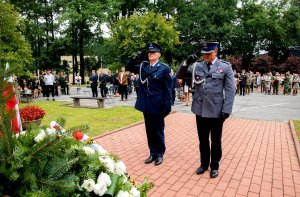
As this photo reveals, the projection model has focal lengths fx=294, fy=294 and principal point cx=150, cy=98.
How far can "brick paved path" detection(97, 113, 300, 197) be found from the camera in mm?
4145

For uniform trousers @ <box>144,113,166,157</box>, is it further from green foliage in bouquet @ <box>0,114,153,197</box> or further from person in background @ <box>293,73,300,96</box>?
person in background @ <box>293,73,300,96</box>

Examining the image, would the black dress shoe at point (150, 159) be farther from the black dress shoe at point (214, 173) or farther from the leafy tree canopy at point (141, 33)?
the leafy tree canopy at point (141, 33)

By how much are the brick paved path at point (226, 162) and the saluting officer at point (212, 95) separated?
0.40 m

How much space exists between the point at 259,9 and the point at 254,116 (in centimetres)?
3091

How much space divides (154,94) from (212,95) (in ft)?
3.37

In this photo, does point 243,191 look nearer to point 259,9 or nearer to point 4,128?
point 4,128

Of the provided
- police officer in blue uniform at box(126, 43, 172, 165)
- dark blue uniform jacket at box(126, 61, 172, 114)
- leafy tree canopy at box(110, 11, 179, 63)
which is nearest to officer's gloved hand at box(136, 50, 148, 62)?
police officer in blue uniform at box(126, 43, 172, 165)

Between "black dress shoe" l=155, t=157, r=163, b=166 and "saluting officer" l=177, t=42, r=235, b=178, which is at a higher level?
"saluting officer" l=177, t=42, r=235, b=178

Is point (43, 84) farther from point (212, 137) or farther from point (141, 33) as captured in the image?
point (212, 137)

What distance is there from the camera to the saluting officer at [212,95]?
14.3 ft

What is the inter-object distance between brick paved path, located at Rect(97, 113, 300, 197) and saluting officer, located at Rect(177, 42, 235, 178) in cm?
40

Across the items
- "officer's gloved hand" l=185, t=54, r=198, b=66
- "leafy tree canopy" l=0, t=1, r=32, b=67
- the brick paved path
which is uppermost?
"leafy tree canopy" l=0, t=1, r=32, b=67

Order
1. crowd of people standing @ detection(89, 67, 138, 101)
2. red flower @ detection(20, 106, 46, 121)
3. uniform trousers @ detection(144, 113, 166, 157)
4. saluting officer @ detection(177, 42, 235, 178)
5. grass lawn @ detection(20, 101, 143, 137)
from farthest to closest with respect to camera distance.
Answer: crowd of people standing @ detection(89, 67, 138, 101) → grass lawn @ detection(20, 101, 143, 137) → red flower @ detection(20, 106, 46, 121) → uniform trousers @ detection(144, 113, 166, 157) → saluting officer @ detection(177, 42, 235, 178)

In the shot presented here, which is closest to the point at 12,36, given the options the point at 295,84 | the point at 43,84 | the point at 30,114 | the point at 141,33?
the point at 43,84
